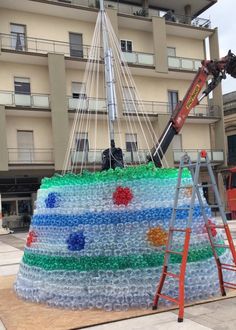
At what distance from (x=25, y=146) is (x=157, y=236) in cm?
2125

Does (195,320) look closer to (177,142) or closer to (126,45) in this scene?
(177,142)

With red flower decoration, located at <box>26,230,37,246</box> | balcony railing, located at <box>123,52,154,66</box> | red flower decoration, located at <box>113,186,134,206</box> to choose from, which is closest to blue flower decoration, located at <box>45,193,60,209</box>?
red flower decoration, located at <box>26,230,37,246</box>

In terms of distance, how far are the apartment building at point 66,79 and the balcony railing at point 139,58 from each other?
0.22ft

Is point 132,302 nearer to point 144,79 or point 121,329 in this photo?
point 121,329

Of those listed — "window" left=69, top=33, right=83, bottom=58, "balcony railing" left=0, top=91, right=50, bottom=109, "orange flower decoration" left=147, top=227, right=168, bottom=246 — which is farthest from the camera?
"window" left=69, top=33, right=83, bottom=58

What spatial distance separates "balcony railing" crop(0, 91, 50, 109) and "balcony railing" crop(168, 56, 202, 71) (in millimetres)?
9587

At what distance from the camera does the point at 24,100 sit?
27.0 metres

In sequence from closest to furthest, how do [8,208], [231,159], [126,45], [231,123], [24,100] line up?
[24,100] < [8,208] < [126,45] < [231,159] < [231,123]

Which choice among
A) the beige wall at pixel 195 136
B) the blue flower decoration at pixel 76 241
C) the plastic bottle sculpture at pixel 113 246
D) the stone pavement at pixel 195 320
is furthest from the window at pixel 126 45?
the stone pavement at pixel 195 320

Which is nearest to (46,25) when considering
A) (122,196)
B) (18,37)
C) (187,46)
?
(18,37)

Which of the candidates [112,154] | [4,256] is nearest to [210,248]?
[112,154]

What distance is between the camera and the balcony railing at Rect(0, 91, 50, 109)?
26547 millimetres

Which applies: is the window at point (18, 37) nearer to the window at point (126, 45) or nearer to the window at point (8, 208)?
the window at point (126, 45)

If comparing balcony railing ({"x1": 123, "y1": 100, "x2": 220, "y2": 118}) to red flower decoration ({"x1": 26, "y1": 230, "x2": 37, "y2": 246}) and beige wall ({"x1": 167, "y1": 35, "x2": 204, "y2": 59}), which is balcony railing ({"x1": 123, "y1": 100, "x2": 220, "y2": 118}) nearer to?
beige wall ({"x1": 167, "y1": 35, "x2": 204, "y2": 59})
